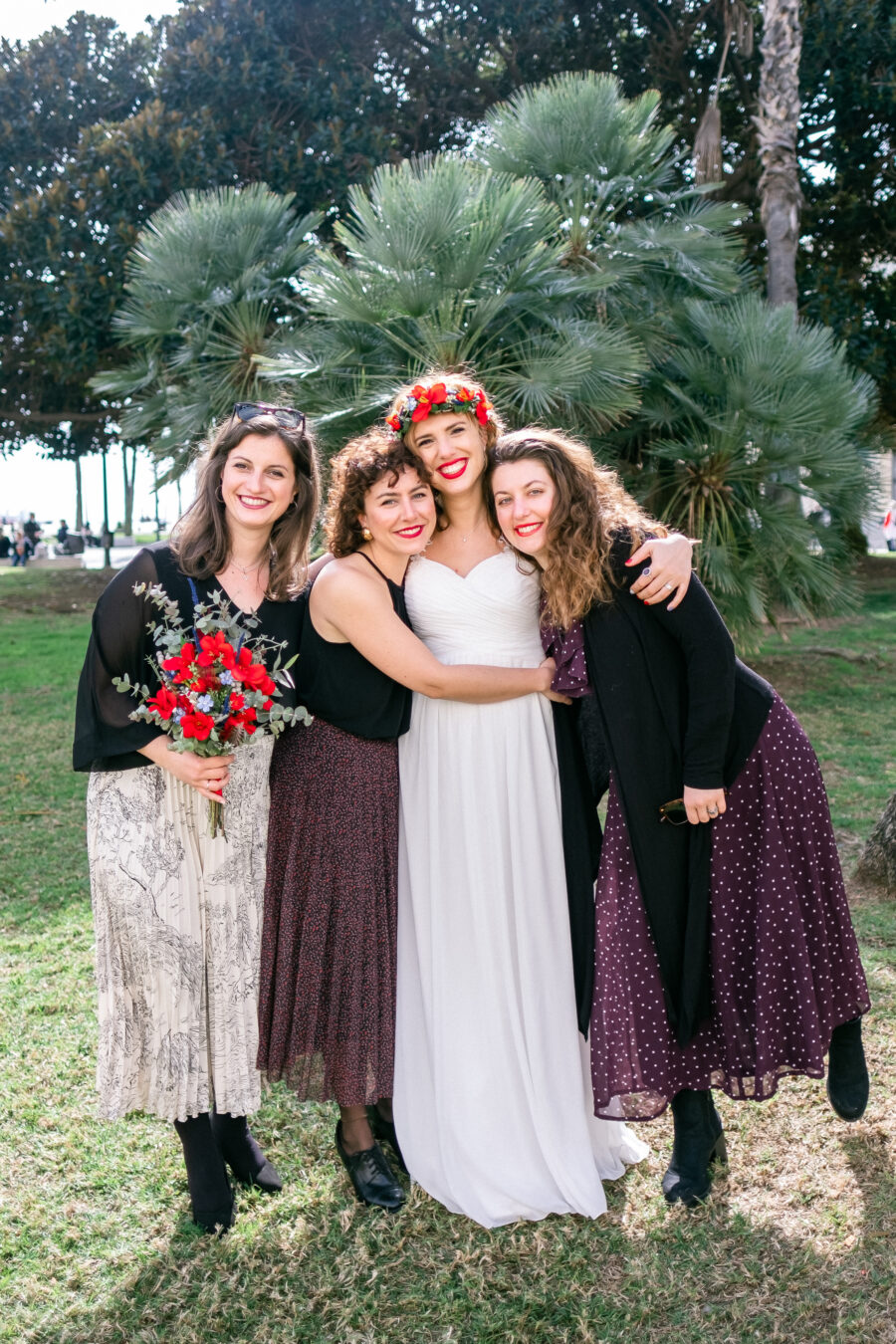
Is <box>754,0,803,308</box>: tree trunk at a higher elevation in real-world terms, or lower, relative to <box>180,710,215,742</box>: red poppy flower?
higher

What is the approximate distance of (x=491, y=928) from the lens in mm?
2934

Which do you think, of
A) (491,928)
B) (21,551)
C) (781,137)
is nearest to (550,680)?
(491,928)

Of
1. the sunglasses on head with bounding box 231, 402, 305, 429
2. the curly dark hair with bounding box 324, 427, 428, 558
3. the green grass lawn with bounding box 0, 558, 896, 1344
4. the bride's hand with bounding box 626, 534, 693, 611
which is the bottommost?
the green grass lawn with bounding box 0, 558, 896, 1344

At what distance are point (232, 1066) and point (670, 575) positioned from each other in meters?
1.70

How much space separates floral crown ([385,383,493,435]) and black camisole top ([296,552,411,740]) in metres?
0.51

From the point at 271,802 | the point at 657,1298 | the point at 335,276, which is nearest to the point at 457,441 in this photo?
the point at 271,802

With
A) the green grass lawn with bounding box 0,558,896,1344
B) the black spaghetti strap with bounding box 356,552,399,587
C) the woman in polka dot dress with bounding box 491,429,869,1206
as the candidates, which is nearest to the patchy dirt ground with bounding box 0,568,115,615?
the green grass lawn with bounding box 0,558,896,1344

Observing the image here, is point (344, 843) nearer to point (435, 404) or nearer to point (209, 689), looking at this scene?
point (209, 689)

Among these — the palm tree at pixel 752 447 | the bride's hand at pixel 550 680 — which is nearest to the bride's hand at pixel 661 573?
the bride's hand at pixel 550 680

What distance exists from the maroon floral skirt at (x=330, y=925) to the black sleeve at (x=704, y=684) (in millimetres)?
820

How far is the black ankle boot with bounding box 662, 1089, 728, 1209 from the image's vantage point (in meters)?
2.90

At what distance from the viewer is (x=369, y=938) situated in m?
2.91

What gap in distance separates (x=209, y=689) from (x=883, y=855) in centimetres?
361

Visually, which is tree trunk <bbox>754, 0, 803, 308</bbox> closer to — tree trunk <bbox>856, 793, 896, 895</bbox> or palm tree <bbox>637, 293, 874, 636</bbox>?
palm tree <bbox>637, 293, 874, 636</bbox>
